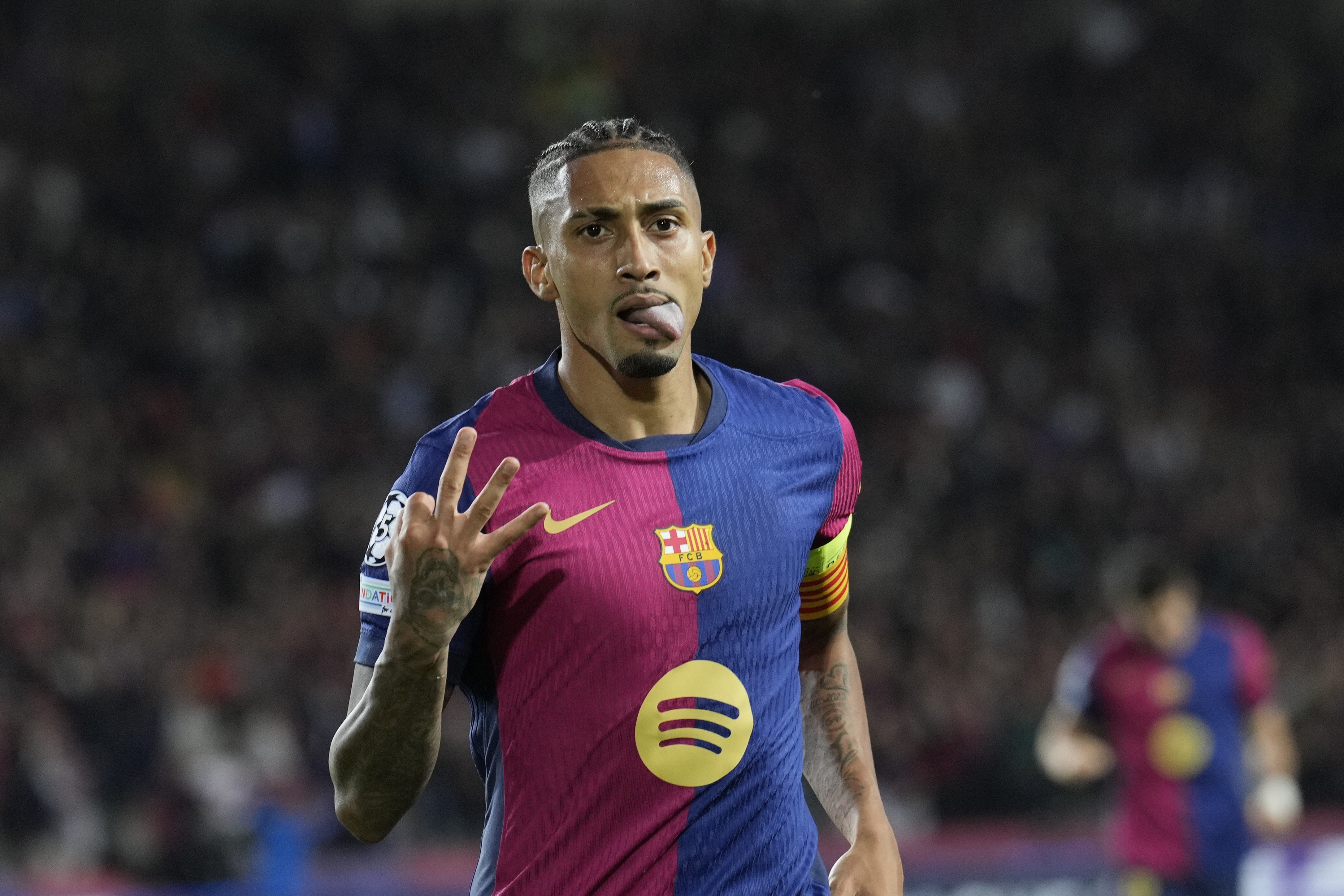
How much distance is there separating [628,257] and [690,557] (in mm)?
518

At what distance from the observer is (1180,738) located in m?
7.32

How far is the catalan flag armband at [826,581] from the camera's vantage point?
3074 millimetres

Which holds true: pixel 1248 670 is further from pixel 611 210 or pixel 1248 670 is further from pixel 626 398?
pixel 611 210

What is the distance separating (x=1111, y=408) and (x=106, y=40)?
340 inches

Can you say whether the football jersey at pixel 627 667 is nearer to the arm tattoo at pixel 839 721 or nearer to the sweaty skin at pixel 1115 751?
the arm tattoo at pixel 839 721

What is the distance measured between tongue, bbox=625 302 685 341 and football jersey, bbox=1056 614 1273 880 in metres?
5.15

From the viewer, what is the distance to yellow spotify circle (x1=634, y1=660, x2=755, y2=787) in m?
2.65

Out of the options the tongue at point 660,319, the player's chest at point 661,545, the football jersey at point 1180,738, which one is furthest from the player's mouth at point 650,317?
the football jersey at point 1180,738

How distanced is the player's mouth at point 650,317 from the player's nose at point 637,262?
1.4 inches

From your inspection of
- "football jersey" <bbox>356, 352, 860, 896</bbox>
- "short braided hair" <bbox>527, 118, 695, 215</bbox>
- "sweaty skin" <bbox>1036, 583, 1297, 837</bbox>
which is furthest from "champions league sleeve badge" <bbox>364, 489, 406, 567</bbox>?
"sweaty skin" <bbox>1036, 583, 1297, 837</bbox>

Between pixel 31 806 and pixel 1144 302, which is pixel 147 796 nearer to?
pixel 31 806

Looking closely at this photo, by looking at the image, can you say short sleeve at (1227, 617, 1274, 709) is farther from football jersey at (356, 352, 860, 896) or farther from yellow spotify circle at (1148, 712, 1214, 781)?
football jersey at (356, 352, 860, 896)

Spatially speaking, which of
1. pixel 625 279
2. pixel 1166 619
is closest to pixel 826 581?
pixel 625 279

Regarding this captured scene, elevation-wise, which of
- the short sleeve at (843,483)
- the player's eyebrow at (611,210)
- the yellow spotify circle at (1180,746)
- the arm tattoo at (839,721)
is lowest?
the yellow spotify circle at (1180,746)
